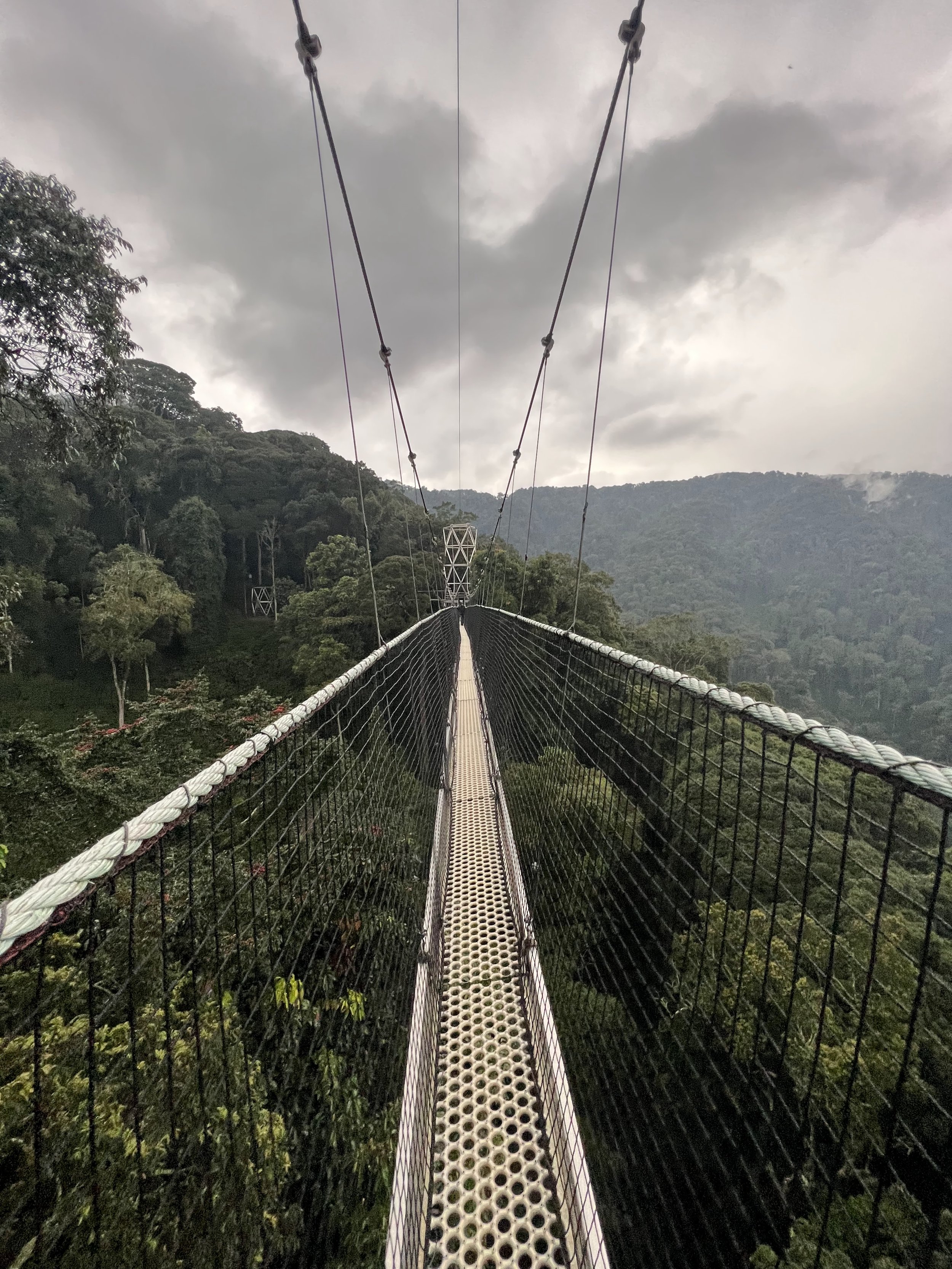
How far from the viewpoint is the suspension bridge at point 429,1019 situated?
2.50 ft

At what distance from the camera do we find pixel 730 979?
3.42 metres

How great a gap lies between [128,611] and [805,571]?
177ft

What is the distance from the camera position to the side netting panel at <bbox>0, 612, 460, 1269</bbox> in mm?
717

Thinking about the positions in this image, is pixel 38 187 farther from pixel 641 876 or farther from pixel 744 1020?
pixel 744 1020

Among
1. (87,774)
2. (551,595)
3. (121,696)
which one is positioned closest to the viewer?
(87,774)

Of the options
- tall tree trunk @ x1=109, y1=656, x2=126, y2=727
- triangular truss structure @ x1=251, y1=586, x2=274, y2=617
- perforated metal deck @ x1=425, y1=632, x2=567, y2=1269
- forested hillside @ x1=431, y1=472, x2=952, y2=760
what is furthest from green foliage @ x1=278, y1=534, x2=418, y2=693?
forested hillside @ x1=431, y1=472, x2=952, y2=760

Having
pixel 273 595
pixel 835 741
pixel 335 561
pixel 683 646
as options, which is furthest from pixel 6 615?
pixel 683 646

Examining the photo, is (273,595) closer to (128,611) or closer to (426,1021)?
(128,611)

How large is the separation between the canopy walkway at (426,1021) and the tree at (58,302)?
3740 mm

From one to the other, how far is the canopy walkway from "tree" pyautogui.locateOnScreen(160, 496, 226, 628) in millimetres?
14746

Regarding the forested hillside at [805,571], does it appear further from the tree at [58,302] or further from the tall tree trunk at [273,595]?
the tree at [58,302]

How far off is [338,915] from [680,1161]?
66.1 inches

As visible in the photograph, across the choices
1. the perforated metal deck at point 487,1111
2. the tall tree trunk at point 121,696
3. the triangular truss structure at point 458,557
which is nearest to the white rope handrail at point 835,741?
the perforated metal deck at point 487,1111

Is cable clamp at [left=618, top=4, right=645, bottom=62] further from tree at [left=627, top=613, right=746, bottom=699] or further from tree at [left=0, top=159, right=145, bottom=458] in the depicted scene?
tree at [left=627, top=613, right=746, bottom=699]
